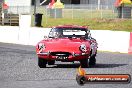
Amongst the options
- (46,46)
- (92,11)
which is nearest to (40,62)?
(46,46)

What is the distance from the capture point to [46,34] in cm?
3353

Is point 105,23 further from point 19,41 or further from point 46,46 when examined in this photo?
point 46,46

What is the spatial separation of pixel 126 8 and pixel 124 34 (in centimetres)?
2444

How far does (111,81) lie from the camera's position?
761cm

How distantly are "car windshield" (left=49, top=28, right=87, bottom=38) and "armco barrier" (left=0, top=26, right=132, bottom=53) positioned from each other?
954cm

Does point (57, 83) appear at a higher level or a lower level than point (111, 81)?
lower

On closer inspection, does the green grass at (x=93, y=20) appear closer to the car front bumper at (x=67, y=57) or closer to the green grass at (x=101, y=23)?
the green grass at (x=101, y=23)

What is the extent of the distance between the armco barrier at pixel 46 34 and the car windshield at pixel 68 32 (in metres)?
9.54

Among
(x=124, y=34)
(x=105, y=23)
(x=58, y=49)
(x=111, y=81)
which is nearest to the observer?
(x=111, y=81)

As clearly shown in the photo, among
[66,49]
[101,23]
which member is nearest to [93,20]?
[101,23]

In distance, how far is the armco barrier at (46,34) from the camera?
1118 inches

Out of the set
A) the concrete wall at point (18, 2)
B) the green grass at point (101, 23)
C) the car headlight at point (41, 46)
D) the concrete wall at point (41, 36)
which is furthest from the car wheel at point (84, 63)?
the concrete wall at point (18, 2)

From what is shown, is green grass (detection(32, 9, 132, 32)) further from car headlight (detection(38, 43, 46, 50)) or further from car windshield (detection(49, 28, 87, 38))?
car headlight (detection(38, 43, 46, 50))

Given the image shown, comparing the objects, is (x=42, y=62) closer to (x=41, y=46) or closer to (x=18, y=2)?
(x=41, y=46)
